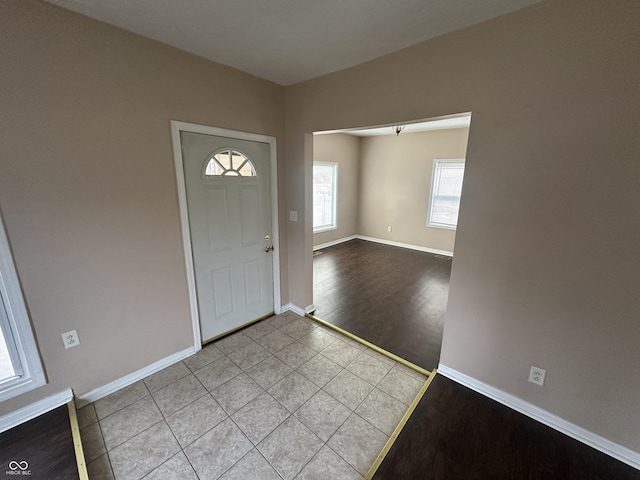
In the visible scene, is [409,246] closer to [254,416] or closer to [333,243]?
[333,243]

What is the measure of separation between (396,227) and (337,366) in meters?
4.66

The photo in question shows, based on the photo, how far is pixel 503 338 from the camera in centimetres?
187

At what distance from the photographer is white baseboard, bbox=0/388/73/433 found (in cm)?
163

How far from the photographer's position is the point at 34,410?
5.63ft

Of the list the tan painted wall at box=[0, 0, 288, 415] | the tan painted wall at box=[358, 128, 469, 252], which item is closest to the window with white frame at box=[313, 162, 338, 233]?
the tan painted wall at box=[358, 128, 469, 252]

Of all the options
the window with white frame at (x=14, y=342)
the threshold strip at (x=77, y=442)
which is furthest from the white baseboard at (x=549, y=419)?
the window with white frame at (x=14, y=342)

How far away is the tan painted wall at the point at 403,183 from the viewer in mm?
5559

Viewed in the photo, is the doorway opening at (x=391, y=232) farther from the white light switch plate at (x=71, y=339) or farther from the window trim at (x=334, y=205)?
the white light switch plate at (x=71, y=339)

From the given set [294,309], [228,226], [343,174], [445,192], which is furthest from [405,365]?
[343,174]

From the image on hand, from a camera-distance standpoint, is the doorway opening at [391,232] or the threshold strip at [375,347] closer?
the threshold strip at [375,347]

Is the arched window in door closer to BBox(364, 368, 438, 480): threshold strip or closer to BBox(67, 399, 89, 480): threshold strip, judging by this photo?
BBox(67, 399, 89, 480): threshold strip

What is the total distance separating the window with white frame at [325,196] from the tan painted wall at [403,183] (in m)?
0.98

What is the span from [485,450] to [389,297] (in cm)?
212

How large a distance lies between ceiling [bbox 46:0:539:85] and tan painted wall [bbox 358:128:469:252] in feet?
13.2
